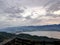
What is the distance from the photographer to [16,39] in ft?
29.9

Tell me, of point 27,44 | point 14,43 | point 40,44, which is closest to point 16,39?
point 14,43

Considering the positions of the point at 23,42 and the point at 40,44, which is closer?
the point at 40,44

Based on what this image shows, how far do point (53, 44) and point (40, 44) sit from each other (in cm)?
77

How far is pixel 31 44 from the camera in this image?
828 cm

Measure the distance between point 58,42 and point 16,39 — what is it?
295cm

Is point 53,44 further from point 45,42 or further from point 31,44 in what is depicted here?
point 31,44

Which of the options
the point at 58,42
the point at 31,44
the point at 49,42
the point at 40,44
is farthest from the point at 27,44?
the point at 58,42

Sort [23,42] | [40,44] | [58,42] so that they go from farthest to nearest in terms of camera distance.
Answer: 1. [23,42]
2. [40,44]
3. [58,42]

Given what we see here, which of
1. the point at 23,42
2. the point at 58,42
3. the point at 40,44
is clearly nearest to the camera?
the point at 58,42

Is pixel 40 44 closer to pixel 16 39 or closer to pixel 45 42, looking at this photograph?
pixel 45 42

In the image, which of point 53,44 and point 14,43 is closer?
point 53,44

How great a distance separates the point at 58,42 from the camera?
751 cm

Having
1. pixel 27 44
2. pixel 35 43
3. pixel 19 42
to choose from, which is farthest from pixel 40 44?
pixel 19 42

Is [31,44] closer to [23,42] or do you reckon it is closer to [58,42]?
[23,42]
